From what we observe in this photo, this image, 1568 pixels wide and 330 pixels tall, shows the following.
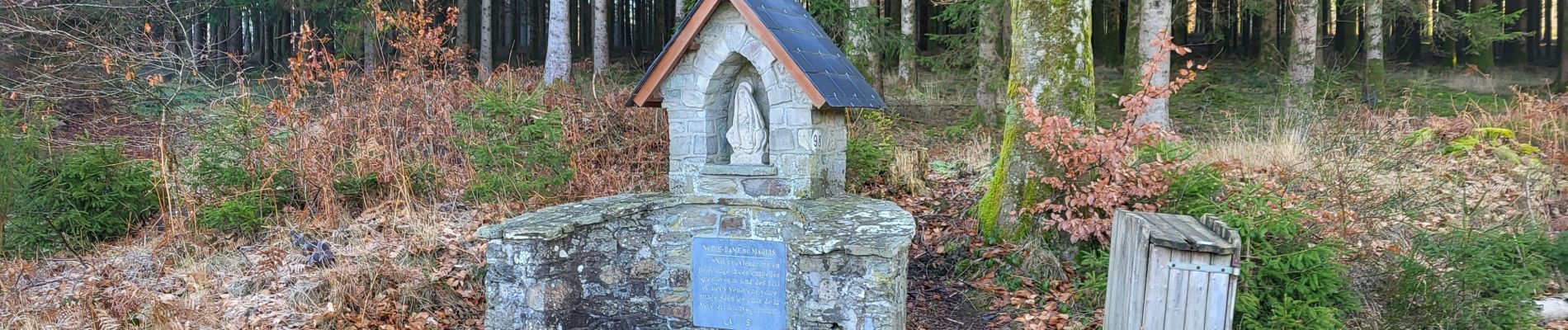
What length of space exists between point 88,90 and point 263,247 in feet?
5.82

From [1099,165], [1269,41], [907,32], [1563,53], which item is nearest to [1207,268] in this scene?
[1099,165]

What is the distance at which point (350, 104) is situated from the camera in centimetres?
899

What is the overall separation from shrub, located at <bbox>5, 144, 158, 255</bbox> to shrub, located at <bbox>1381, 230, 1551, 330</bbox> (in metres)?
9.60

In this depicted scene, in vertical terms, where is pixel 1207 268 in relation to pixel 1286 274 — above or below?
above

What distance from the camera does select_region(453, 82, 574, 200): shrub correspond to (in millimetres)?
8211

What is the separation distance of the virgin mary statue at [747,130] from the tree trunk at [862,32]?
504cm

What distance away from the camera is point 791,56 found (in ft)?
17.5

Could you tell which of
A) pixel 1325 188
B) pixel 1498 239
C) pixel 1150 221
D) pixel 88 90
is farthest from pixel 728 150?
pixel 88 90

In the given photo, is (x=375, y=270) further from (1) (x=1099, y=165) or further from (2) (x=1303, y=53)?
(2) (x=1303, y=53)

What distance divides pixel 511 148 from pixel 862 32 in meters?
4.38

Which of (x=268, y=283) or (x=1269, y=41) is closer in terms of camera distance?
(x=268, y=283)

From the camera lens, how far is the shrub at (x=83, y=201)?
26.4 feet

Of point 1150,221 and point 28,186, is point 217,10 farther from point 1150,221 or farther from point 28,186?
point 1150,221

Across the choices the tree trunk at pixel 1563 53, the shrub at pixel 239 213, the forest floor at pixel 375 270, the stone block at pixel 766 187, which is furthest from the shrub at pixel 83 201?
the tree trunk at pixel 1563 53
